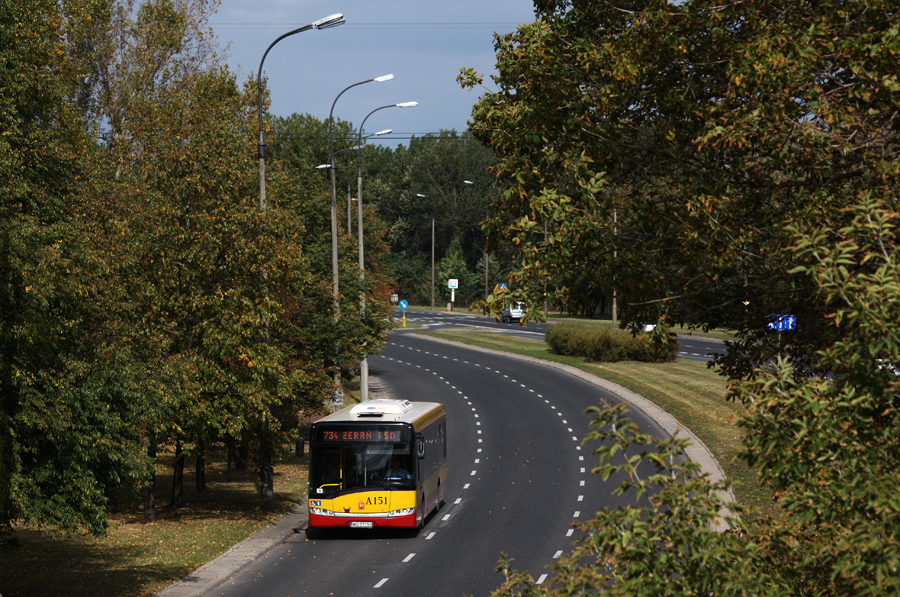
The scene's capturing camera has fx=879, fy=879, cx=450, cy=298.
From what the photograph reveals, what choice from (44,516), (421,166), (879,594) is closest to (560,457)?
(44,516)

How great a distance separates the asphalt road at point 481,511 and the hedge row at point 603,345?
736 centimetres

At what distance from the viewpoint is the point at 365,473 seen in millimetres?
19828

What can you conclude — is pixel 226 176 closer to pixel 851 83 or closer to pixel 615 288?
pixel 615 288

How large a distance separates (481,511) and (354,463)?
15.2 ft

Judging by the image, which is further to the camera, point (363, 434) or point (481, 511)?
point (481, 511)

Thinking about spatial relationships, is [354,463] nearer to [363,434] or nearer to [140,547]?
[363,434]

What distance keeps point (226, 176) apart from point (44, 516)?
10327 millimetres

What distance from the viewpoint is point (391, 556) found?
1841 cm

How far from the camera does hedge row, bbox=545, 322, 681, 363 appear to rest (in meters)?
51.7

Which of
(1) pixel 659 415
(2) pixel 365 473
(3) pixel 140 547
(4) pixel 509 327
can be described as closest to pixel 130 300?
(3) pixel 140 547

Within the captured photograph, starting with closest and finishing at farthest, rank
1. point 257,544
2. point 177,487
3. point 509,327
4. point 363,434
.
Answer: point 257,544 → point 363,434 → point 177,487 → point 509,327

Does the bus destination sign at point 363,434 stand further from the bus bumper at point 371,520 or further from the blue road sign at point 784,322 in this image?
the blue road sign at point 784,322

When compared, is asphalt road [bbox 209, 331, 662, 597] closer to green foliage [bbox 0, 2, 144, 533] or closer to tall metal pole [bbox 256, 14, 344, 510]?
tall metal pole [bbox 256, 14, 344, 510]

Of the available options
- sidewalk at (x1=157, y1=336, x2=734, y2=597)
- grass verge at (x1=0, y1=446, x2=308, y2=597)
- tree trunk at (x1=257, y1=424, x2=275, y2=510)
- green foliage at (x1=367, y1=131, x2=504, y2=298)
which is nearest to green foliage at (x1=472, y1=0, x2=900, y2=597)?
sidewalk at (x1=157, y1=336, x2=734, y2=597)
